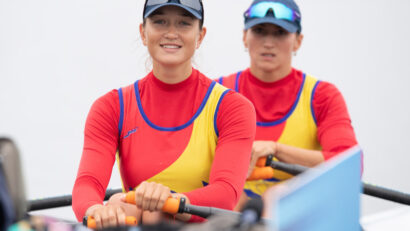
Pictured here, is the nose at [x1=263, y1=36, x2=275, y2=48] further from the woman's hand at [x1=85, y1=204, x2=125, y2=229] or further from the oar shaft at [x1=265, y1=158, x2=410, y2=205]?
the woman's hand at [x1=85, y1=204, x2=125, y2=229]

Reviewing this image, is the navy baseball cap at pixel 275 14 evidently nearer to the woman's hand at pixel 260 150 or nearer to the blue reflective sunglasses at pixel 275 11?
the blue reflective sunglasses at pixel 275 11

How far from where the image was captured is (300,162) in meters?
1.74

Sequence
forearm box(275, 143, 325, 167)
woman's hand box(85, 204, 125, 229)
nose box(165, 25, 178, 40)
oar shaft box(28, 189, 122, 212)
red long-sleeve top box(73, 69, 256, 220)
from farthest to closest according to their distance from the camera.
A: forearm box(275, 143, 325, 167)
oar shaft box(28, 189, 122, 212)
nose box(165, 25, 178, 40)
red long-sleeve top box(73, 69, 256, 220)
woman's hand box(85, 204, 125, 229)

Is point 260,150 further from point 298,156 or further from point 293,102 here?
point 293,102

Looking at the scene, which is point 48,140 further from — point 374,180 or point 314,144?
point 374,180

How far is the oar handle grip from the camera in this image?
5.40 feet

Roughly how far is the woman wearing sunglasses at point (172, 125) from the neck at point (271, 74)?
449mm

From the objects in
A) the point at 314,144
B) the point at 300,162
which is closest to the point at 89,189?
the point at 300,162

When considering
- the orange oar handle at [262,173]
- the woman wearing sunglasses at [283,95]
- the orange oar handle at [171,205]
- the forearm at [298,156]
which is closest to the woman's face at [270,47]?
the woman wearing sunglasses at [283,95]

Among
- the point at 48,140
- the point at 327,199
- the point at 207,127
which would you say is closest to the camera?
the point at 327,199

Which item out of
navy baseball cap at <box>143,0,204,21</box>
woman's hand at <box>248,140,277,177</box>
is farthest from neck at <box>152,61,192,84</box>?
woman's hand at <box>248,140,277,177</box>

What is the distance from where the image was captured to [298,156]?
1740 mm

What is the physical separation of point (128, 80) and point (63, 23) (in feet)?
1.40

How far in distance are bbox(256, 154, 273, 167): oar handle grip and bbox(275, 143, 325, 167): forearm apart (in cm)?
7
